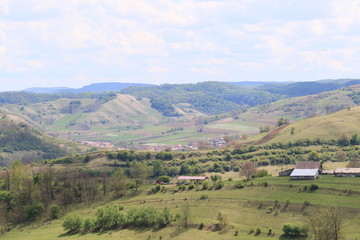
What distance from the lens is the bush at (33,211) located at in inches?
5541

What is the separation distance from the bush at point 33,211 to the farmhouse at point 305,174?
9108 cm

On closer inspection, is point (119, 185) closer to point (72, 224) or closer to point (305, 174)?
point (72, 224)

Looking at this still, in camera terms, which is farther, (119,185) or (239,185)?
(119,185)

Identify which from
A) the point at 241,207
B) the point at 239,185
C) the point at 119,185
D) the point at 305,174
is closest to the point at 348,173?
the point at 305,174

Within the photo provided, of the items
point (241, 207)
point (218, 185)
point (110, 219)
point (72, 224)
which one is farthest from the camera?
point (218, 185)

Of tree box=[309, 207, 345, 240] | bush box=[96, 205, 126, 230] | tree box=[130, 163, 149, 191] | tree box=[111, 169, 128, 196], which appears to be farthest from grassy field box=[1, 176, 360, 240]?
tree box=[130, 163, 149, 191]

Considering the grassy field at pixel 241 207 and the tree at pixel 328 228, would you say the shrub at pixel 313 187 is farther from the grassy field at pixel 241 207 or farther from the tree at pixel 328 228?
the tree at pixel 328 228

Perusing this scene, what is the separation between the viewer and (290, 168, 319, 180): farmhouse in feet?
433

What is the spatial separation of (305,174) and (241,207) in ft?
101

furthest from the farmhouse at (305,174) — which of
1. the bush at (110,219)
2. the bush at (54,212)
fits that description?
the bush at (54,212)

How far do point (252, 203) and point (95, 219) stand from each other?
48.5 m

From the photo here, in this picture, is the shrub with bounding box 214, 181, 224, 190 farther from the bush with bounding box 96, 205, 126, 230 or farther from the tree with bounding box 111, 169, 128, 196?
the tree with bounding box 111, 169, 128, 196

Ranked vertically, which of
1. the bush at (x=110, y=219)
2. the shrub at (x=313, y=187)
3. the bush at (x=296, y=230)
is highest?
the shrub at (x=313, y=187)

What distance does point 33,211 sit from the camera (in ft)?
461
